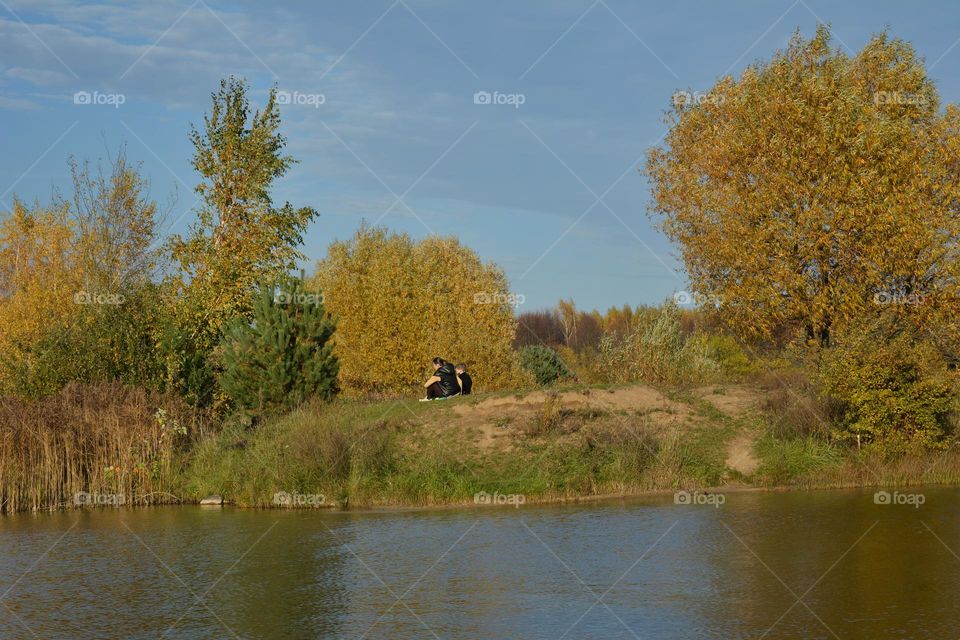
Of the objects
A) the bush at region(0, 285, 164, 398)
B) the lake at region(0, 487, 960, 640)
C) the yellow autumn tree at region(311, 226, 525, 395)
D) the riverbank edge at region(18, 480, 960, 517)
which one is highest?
the yellow autumn tree at region(311, 226, 525, 395)

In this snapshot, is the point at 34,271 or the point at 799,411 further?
the point at 34,271

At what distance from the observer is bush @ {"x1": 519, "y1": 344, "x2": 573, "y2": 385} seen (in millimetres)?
51981

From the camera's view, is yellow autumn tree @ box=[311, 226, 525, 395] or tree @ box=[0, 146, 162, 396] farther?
yellow autumn tree @ box=[311, 226, 525, 395]

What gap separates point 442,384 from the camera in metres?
30.6

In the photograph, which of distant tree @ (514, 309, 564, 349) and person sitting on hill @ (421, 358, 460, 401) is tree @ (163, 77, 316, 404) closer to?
person sitting on hill @ (421, 358, 460, 401)

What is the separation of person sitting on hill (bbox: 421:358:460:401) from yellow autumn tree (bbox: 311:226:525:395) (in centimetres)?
2012

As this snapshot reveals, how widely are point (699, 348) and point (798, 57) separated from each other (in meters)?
12.0

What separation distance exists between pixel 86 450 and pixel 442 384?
1048 centimetres

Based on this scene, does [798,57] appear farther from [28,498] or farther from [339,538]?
[28,498]

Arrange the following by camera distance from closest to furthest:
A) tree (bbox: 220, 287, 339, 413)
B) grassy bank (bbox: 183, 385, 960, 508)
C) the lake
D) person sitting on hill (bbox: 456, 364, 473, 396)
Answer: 1. the lake
2. grassy bank (bbox: 183, 385, 960, 508)
3. tree (bbox: 220, 287, 339, 413)
4. person sitting on hill (bbox: 456, 364, 473, 396)

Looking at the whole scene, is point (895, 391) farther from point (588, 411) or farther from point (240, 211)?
point (240, 211)

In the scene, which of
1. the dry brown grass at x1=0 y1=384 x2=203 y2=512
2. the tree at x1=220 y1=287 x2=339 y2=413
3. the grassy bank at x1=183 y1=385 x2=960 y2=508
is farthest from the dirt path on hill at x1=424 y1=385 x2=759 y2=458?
the dry brown grass at x1=0 y1=384 x2=203 y2=512

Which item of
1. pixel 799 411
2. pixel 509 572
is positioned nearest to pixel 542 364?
pixel 799 411

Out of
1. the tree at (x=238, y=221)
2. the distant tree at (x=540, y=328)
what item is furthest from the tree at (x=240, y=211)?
the distant tree at (x=540, y=328)
